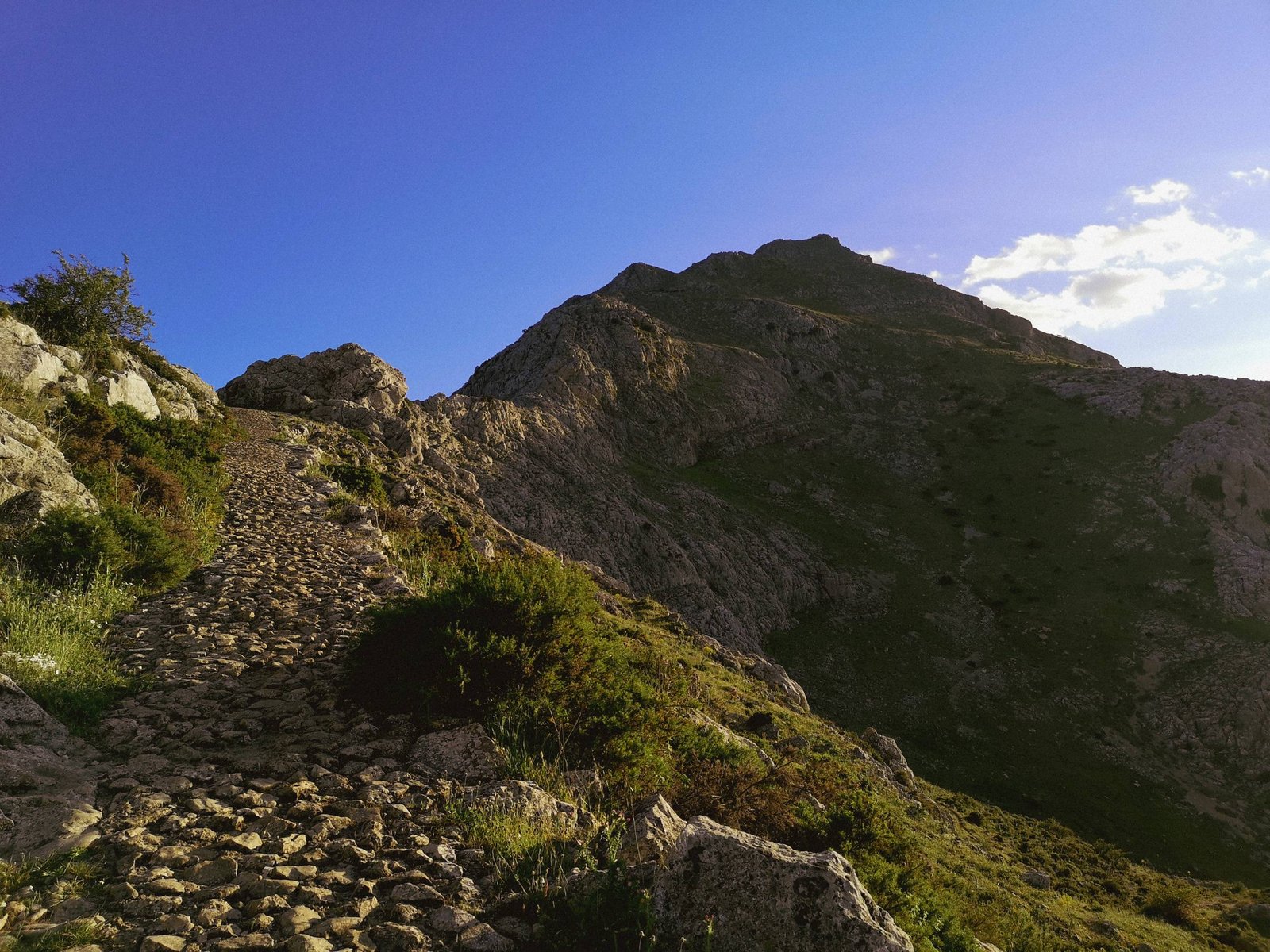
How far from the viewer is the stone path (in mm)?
4254

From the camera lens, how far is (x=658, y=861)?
514 cm

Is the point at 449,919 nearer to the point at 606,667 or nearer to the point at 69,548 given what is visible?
the point at 606,667

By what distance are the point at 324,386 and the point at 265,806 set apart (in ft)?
140

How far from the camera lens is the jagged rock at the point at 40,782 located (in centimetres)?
472

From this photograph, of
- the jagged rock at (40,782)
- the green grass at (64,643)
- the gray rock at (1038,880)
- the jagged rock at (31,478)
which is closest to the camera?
the jagged rock at (40,782)

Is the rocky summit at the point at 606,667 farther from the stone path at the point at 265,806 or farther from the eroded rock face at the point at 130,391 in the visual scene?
the eroded rock face at the point at 130,391

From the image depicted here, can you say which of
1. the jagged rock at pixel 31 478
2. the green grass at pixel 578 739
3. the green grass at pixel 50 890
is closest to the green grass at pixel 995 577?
the green grass at pixel 578 739

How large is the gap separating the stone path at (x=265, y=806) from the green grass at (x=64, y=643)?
0.98 feet

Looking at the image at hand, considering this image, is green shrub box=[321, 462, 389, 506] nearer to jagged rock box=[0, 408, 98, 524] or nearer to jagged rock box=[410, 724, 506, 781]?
jagged rock box=[0, 408, 98, 524]

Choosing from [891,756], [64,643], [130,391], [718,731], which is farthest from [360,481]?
[891,756]

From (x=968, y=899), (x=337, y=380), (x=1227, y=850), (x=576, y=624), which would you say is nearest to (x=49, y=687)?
(x=576, y=624)

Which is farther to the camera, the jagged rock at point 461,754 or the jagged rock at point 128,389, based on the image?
the jagged rock at point 128,389

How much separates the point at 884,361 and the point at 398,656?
103733 millimetres

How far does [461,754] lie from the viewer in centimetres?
686
